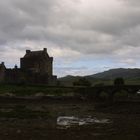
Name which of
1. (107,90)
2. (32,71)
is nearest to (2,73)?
(32,71)

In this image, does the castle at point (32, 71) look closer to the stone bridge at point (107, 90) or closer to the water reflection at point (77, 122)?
the stone bridge at point (107, 90)

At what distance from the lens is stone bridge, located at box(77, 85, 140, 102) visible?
83.1m

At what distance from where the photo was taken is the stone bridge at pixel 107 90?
83.1m

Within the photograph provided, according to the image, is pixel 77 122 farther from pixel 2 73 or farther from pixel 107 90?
pixel 2 73

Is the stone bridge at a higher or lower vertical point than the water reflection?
higher

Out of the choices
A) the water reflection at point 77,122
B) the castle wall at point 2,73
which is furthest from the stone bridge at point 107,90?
the water reflection at point 77,122

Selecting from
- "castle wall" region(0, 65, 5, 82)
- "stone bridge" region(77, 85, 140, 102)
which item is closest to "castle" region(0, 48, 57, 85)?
"castle wall" region(0, 65, 5, 82)

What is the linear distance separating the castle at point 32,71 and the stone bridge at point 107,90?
20.3 meters

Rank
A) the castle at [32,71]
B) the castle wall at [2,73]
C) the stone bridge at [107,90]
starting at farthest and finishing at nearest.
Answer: the castle at [32,71], the castle wall at [2,73], the stone bridge at [107,90]

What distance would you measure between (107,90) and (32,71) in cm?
2732

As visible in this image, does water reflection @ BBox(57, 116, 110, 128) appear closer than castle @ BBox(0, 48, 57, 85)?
Yes

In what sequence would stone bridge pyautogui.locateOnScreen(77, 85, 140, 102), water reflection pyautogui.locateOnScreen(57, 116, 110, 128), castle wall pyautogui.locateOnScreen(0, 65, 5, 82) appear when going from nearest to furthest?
1. water reflection pyautogui.locateOnScreen(57, 116, 110, 128)
2. stone bridge pyautogui.locateOnScreen(77, 85, 140, 102)
3. castle wall pyautogui.locateOnScreen(0, 65, 5, 82)

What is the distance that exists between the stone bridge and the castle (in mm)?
20303

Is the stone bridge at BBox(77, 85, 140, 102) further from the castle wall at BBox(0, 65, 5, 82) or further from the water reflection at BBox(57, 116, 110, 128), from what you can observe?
the water reflection at BBox(57, 116, 110, 128)
